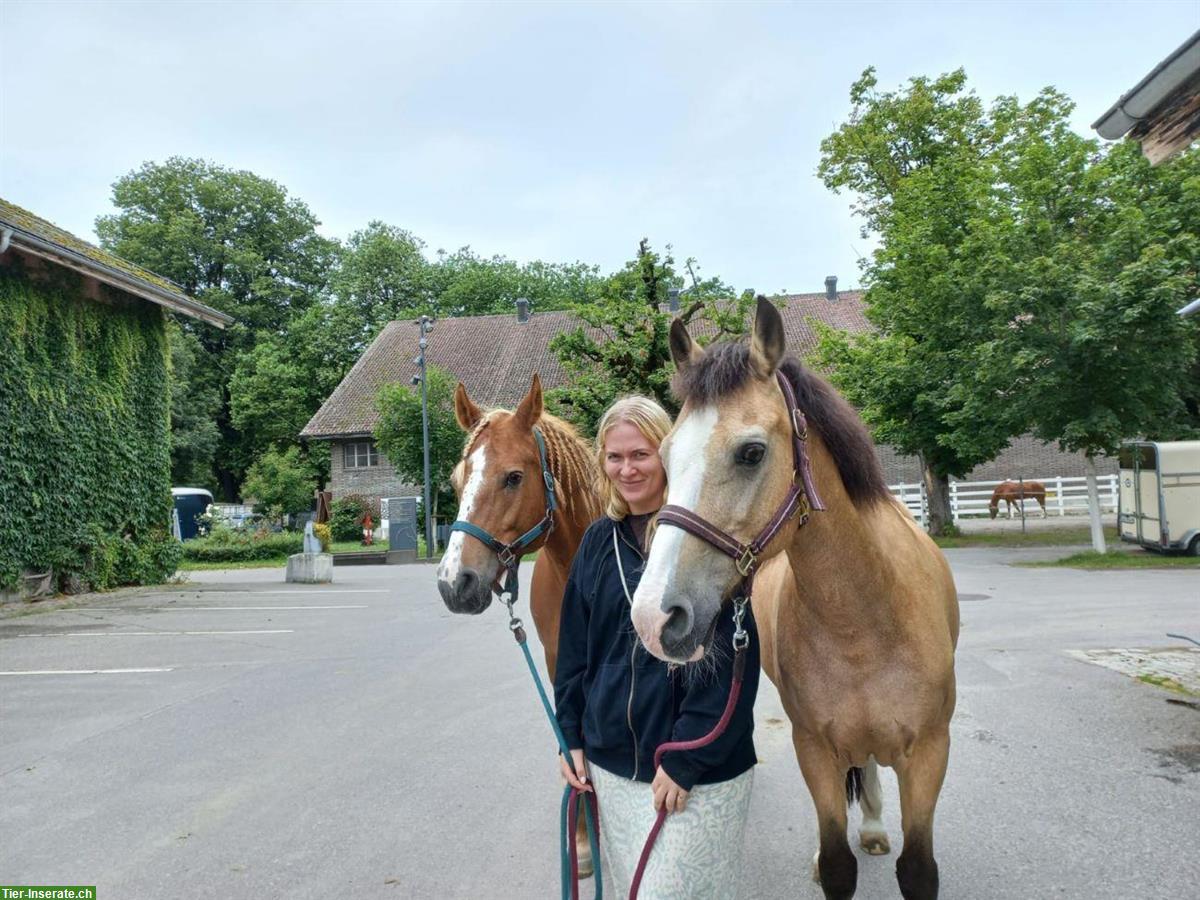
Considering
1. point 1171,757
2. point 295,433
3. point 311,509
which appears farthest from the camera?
point 295,433

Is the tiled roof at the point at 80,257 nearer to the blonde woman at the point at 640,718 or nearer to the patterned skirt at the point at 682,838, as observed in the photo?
the blonde woman at the point at 640,718

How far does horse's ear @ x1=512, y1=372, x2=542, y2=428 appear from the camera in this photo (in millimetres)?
3396

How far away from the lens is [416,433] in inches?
1016

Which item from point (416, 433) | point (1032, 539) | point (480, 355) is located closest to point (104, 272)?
point (416, 433)

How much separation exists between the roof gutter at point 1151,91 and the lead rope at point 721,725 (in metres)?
4.40

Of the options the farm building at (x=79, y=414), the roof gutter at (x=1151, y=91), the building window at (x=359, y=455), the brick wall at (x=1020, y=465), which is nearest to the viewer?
the roof gutter at (x=1151, y=91)

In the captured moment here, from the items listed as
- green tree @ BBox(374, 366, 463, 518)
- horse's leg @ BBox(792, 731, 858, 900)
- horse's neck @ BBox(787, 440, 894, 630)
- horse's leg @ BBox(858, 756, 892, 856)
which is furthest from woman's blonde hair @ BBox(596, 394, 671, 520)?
green tree @ BBox(374, 366, 463, 518)

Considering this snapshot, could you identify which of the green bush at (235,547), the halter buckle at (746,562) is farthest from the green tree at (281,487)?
the halter buckle at (746,562)

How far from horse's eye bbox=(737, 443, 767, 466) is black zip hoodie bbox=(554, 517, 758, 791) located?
1.24ft

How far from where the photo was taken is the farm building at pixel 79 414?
13.2m

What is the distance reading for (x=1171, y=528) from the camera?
48.4 ft

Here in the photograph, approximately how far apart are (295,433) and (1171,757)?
138ft

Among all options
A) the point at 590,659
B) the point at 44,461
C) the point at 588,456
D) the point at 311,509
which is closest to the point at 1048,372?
the point at 588,456

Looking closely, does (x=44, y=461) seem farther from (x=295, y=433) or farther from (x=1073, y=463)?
(x=1073, y=463)
